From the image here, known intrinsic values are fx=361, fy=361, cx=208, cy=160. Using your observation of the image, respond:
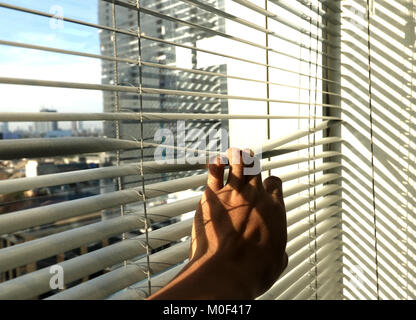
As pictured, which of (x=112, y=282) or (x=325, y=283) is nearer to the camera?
(x=112, y=282)

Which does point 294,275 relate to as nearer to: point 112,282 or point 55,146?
point 112,282

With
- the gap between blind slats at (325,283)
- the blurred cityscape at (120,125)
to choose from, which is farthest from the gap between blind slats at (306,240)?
the blurred cityscape at (120,125)

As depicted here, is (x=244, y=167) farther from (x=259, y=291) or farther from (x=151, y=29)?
(x=151, y=29)

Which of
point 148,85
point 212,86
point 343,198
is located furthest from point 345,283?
point 148,85

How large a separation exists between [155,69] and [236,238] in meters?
0.47

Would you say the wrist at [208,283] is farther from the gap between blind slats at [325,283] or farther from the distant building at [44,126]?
the gap between blind slats at [325,283]

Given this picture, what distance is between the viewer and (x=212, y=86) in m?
1.11

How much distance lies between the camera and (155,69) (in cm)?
88

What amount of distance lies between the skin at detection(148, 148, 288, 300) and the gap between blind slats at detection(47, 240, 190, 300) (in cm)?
13

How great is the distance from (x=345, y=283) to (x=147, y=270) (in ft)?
3.81

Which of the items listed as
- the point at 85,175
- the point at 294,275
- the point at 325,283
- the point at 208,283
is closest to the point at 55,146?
the point at 85,175

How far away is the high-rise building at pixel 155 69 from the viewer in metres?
0.75

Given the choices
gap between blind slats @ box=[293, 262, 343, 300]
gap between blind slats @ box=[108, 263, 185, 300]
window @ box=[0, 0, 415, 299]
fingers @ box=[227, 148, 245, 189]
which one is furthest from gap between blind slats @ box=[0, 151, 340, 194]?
gap between blind slats @ box=[293, 262, 343, 300]

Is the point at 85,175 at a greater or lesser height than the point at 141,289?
greater
